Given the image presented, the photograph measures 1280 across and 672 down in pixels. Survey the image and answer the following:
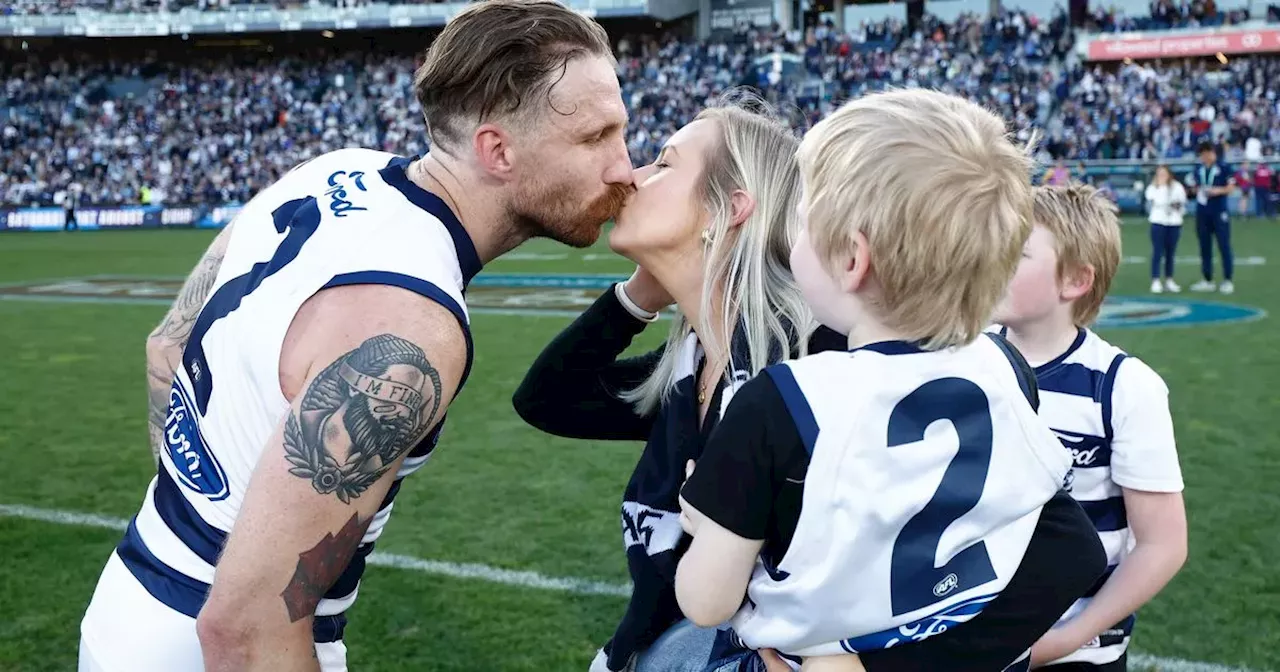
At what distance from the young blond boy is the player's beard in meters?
0.79

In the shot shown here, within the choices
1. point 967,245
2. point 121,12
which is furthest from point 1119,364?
point 121,12

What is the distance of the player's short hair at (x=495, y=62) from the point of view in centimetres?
224

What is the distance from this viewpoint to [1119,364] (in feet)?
7.82

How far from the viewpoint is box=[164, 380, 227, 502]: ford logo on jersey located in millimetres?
2098

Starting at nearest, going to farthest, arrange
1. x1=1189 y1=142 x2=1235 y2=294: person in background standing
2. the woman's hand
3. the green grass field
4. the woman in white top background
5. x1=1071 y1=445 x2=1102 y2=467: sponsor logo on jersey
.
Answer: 1. x1=1071 y1=445 x2=1102 y2=467: sponsor logo on jersey
2. the woman's hand
3. the green grass field
4. the woman in white top background
5. x1=1189 y1=142 x2=1235 y2=294: person in background standing

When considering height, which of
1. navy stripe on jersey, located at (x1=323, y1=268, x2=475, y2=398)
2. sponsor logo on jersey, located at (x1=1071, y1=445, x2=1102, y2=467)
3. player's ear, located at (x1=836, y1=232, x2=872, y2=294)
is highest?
player's ear, located at (x1=836, y1=232, x2=872, y2=294)

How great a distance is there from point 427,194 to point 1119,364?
148 centimetres

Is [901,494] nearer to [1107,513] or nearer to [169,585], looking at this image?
[1107,513]

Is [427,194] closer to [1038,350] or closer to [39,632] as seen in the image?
[1038,350]

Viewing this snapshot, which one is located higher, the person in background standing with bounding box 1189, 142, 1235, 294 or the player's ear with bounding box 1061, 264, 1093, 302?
the player's ear with bounding box 1061, 264, 1093, 302

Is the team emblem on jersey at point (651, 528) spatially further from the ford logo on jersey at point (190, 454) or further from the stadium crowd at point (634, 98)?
the stadium crowd at point (634, 98)

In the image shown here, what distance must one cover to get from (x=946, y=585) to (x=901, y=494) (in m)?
0.19

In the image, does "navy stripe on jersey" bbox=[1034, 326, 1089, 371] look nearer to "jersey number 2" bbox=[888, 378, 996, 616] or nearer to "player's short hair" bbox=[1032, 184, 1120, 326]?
"player's short hair" bbox=[1032, 184, 1120, 326]

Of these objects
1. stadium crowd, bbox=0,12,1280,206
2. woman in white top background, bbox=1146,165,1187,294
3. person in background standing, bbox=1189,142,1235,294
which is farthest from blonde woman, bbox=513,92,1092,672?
stadium crowd, bbox=0,12,1280,206
